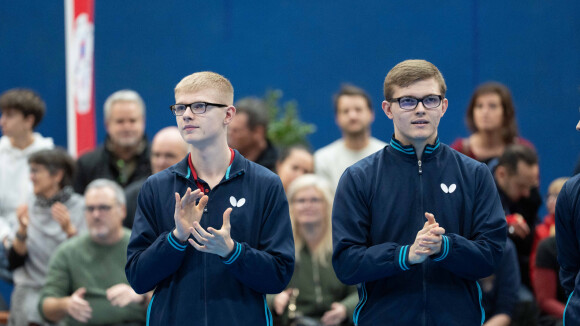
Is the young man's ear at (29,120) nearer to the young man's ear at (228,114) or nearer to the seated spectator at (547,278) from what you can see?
the young man's ear at (228,114)

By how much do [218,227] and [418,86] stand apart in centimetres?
98

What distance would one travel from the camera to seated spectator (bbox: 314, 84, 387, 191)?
20.0 ft

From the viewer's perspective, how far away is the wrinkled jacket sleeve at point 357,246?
293 centimetres

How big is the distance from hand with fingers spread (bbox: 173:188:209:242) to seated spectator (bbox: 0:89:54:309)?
3841 mm

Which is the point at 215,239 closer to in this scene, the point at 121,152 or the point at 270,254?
the point at 270,254

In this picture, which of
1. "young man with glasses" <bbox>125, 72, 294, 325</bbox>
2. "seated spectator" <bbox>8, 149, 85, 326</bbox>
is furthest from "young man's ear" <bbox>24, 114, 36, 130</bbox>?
"young man with glasses" <bbox>125, 72, 294, 325</bbox>

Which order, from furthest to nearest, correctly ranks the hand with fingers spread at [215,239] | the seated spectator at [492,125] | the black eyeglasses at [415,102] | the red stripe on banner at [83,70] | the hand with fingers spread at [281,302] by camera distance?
the red stripe on banner at [83,70] < the seated spectator at [492,125] < the hand with fingers spread at [281,302] < the black eyeglasses at [415,102] < the hand with fingers spread at [215,239]

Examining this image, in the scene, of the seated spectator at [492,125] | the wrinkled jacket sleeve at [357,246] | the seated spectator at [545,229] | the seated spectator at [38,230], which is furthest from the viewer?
the seated spectator at [492,125]

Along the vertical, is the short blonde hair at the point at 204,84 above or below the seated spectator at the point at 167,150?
below

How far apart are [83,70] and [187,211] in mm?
5377

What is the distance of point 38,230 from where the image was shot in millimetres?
5598

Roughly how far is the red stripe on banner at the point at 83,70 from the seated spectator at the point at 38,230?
2.05 metres

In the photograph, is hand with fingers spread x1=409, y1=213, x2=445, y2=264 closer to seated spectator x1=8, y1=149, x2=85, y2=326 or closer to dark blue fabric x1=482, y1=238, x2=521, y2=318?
dark blue fabric x1=482, y1=238, x2=521, y2=318

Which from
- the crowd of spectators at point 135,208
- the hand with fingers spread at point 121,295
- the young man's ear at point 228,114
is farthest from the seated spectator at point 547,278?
the young man's ear at point 228,114
